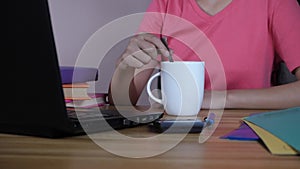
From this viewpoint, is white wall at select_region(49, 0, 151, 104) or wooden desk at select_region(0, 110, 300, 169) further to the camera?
white wall at select_region(49, 0, 151, 104)

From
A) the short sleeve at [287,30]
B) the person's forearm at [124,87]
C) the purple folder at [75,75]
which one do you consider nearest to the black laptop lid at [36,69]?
the purple folder at [75,75]

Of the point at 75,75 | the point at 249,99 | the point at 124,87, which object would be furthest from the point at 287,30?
the point at 75,75

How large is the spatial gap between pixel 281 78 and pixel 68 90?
0.89m

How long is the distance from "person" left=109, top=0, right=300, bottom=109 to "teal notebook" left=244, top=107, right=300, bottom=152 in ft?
1.77

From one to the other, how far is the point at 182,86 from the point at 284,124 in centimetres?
27

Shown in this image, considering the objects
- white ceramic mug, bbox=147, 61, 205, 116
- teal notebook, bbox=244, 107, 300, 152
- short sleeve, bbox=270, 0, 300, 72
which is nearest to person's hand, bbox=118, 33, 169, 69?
white ceramic mug, bbox=147, 61, 205, 116

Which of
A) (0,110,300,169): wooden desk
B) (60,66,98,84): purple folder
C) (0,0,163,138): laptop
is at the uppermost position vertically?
(0,0,163,138): laptop

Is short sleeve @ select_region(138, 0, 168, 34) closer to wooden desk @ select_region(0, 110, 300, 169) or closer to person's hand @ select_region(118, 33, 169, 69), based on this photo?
person's hand @ select_region(118, 33, 169, 69)

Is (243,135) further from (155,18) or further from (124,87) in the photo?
(155,18)

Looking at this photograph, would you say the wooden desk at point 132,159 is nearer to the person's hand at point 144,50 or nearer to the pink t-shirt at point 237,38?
the person's hand at point 144,50

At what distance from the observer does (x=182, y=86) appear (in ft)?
2.74

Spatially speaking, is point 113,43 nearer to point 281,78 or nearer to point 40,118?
point 281,78

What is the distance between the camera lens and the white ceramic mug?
823 mm

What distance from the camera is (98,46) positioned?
2.14 meters
